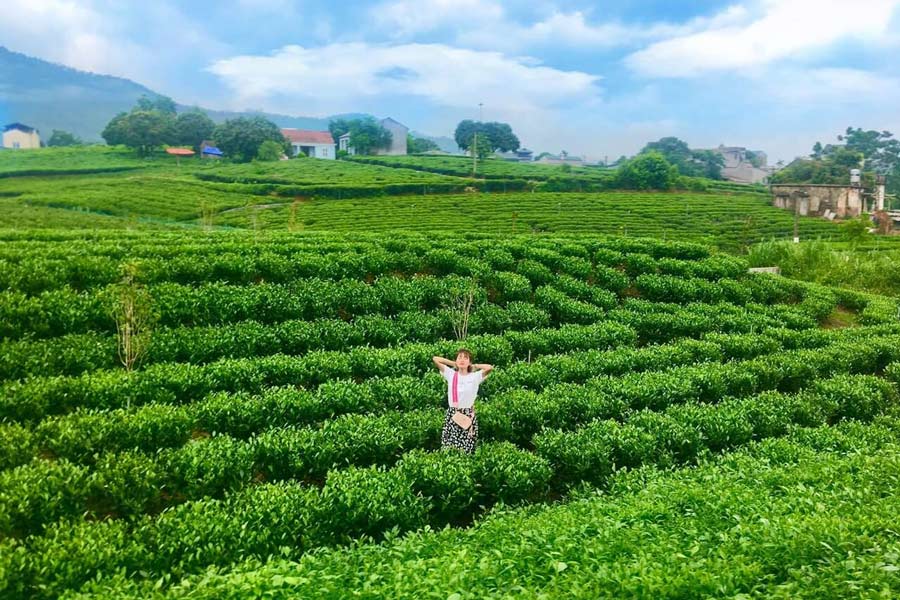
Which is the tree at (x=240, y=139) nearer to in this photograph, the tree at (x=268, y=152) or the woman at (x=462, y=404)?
the tree at (x=268, y=152)

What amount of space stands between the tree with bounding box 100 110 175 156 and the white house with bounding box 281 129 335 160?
26.6 meters

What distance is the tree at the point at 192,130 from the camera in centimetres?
10493

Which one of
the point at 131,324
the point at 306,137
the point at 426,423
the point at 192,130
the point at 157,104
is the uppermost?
the point at 157,104

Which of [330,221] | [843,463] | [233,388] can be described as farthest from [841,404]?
[330,221]

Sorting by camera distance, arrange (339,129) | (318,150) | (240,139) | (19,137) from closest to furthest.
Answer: (240,139), (19,137), (318,150), (339,129)

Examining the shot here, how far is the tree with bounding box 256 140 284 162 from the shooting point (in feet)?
326

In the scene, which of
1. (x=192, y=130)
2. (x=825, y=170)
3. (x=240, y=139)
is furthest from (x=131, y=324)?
(x=825, y=170)

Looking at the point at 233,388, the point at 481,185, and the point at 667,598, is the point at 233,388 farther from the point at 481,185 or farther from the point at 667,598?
the point at 481,185

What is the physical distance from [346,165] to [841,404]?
312ft

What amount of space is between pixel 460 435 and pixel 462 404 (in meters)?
0.52

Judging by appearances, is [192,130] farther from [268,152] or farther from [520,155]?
[520,155]

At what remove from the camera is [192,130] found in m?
106

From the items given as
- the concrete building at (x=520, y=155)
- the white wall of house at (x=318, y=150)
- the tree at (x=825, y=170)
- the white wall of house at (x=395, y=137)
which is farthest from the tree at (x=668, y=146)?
the white wall of house at (x=318, y=150)

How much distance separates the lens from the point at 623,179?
294 ft
